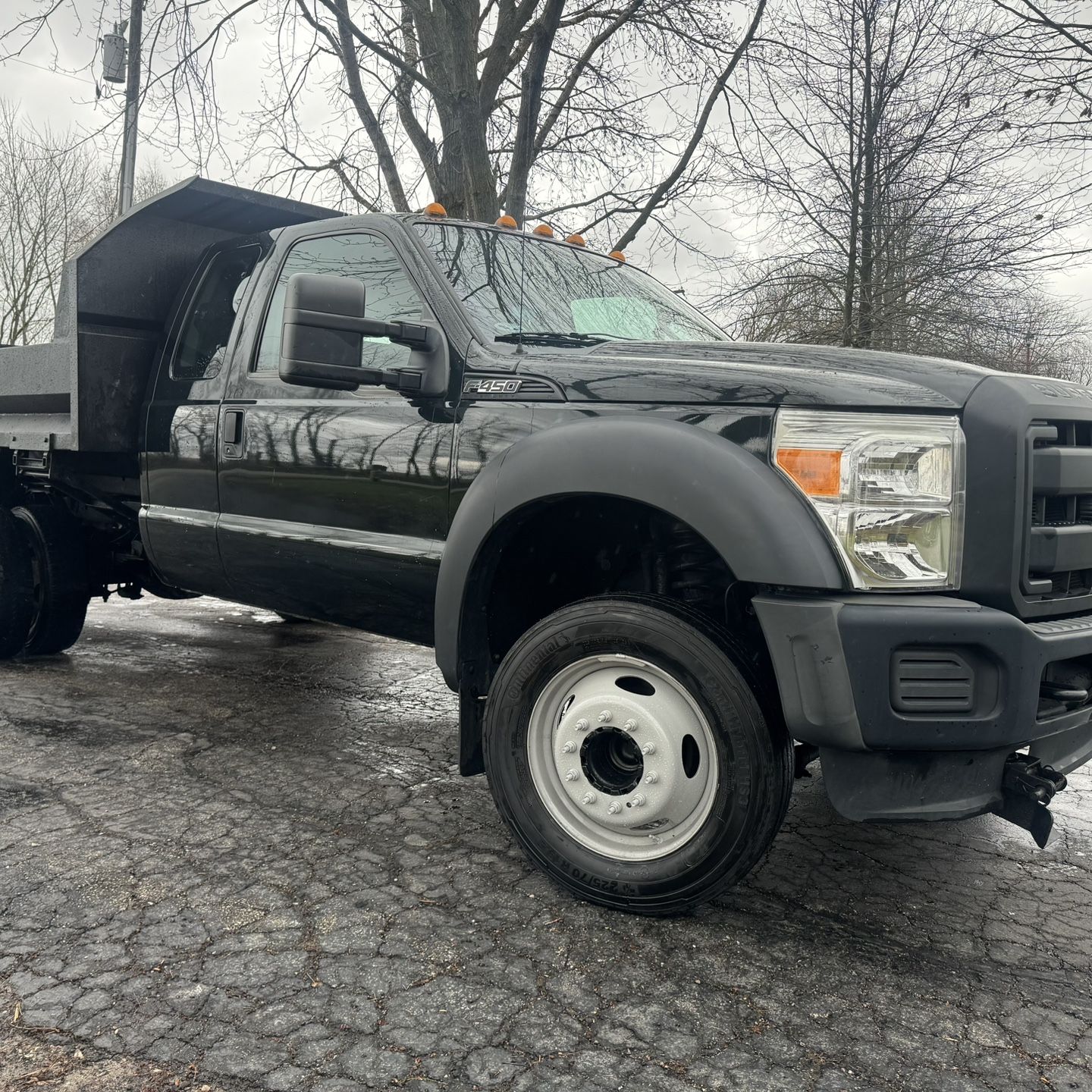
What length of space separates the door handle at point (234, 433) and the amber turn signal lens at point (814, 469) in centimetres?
232

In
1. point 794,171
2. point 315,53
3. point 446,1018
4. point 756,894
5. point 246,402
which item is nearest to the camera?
point 446,1018

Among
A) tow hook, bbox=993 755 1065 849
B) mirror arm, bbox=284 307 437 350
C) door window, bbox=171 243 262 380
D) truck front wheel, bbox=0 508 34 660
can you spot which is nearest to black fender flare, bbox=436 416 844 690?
mirror arm, bbox=284 307 437 350

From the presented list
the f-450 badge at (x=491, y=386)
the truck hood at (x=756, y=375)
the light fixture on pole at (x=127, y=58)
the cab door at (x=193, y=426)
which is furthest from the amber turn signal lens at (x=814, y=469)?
the light fixture on pole at (x=127, y=58)

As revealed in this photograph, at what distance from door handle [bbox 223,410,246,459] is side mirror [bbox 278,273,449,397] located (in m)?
0.98

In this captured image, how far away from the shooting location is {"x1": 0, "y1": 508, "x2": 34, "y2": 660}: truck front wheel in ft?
17.6

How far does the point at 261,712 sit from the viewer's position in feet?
15.5

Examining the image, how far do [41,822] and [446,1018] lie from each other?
173 cm

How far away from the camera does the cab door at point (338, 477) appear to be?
3.43 m

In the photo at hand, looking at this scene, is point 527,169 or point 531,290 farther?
point 527,169

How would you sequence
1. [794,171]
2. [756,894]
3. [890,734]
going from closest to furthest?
1. [890,734]
2. [756,894]
3. [794,171]

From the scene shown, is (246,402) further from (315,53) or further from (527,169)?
(315,53)

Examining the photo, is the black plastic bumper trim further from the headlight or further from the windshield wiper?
the windshield wiper

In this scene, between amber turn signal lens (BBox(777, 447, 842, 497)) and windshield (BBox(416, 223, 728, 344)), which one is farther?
windshield (BBox(416, 223, 728, 344))

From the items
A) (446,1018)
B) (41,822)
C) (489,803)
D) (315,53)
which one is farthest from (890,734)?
(315,53)
